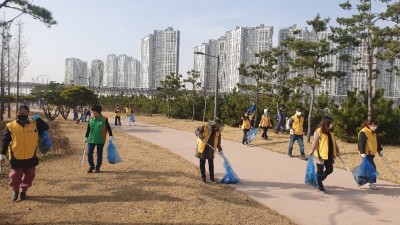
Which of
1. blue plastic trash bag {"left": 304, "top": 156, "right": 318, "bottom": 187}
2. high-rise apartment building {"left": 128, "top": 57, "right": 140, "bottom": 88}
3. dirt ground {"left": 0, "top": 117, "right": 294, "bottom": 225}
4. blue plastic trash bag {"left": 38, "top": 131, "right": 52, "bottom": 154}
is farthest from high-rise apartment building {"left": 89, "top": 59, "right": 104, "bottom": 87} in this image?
blue plastic trash bag {"left": 304, "top": 156, "right": 318, "bottom": 187}

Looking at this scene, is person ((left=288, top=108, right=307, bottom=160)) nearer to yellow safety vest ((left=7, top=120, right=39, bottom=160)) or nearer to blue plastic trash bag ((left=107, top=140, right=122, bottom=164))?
blue plastic trash bag ((left=107, top=140, right=122, bottom=164))

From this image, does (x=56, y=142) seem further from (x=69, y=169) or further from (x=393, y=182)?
(x=393, y=182)

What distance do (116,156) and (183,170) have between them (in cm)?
160

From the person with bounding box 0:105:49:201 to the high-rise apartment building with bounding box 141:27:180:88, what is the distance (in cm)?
5836

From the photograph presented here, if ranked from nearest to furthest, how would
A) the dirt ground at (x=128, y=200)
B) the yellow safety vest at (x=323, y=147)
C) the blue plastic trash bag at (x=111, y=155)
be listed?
1. the dirt ground at (x=128, y=200)
2. the yellow safety vest at (x=323, y=147)
3. the blue plastic trash bag at (x=111, y=155)

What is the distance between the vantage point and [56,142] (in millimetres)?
11508

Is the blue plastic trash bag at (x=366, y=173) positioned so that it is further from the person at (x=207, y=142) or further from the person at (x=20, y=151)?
the person at (x=20, y=151)

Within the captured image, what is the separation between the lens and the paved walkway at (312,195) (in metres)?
5.95

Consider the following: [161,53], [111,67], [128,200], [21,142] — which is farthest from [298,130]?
[111,67]

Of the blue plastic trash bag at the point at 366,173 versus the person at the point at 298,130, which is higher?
the person at the point at 298,130

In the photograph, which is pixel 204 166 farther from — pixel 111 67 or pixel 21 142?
pixel 111 67

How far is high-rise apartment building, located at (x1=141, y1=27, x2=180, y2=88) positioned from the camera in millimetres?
66375

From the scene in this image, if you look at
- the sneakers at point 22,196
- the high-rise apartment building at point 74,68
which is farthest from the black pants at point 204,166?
the high-rise apartment building at point 74,68

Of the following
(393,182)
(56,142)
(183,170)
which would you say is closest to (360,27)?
(393,182)
